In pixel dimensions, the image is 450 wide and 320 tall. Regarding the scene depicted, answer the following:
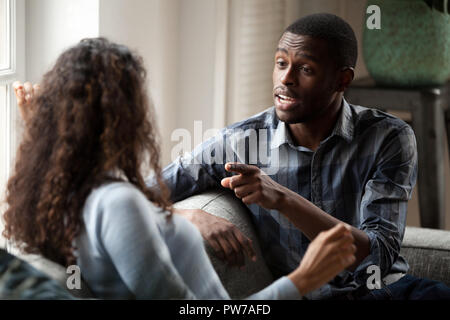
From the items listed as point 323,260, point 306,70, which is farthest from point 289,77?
point 323,260

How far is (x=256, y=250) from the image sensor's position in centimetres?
133

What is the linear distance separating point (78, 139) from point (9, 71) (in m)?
0.87

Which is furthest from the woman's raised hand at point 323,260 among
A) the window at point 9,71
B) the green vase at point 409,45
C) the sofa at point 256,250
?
the green vase at point 409,45

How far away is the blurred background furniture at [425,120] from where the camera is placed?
6.25 ft

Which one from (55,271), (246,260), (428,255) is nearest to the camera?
(55,271)

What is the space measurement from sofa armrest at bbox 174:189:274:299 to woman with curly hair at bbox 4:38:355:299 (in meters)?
0.32

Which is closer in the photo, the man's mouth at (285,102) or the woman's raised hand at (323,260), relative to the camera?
the woman's raised hand at (323,260)

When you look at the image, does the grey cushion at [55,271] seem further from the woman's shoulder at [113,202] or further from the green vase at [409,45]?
the green vase at [409,45]

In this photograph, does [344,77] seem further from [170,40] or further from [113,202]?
[170,40]

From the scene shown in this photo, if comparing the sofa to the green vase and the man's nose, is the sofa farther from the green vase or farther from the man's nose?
the green vase

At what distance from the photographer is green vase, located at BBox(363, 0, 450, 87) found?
1.82 metres

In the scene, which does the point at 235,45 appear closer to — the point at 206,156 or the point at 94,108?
the point at 206,156

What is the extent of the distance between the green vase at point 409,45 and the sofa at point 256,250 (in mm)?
488

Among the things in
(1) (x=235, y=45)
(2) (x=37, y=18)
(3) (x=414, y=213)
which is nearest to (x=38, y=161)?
(2) (x=37, y=18)
